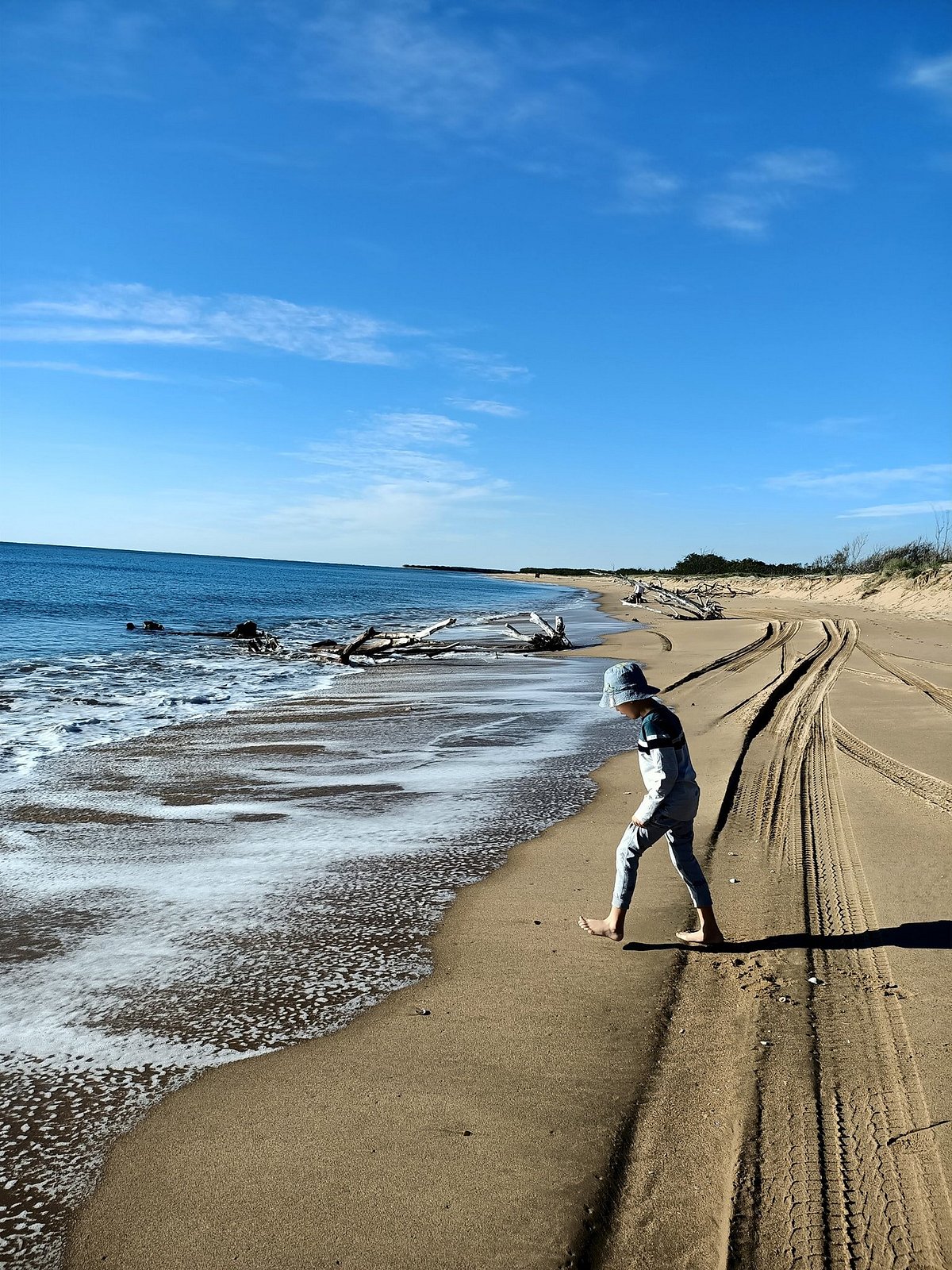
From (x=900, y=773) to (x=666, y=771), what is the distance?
4165 millimetres

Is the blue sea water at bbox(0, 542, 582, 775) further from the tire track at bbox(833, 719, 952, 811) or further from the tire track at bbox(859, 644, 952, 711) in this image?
the tire track at bbox(859, 644, 952, 711)

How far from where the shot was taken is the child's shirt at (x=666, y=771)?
12.9 feet

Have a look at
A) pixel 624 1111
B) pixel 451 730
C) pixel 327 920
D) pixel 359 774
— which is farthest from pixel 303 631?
pixel 624 1111

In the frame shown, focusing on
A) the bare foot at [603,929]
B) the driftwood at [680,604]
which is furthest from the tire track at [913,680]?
the driftwood at [680,604]

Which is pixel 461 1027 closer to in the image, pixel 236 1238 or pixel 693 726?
pixel 236 1238

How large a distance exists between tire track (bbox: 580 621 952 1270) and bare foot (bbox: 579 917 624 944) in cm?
37

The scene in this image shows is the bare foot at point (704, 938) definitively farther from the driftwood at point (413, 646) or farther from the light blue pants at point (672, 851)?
the driftwood at point (413, 646)

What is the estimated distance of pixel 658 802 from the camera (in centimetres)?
393

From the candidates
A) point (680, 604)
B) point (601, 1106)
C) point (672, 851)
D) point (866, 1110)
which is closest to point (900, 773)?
point (672, 851)

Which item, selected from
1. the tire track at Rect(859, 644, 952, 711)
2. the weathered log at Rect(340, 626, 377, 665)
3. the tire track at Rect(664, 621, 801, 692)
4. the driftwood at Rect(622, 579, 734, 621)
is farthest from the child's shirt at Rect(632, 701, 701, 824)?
the driftwood at Rect(622, 579, 734, 621)

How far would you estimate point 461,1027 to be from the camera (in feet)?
10.6

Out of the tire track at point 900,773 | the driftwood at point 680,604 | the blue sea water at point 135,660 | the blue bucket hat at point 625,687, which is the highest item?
the driftwood at point 680,604

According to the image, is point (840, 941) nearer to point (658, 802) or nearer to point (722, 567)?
point (658, 802)

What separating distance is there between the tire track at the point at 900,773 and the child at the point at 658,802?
3069 mm
